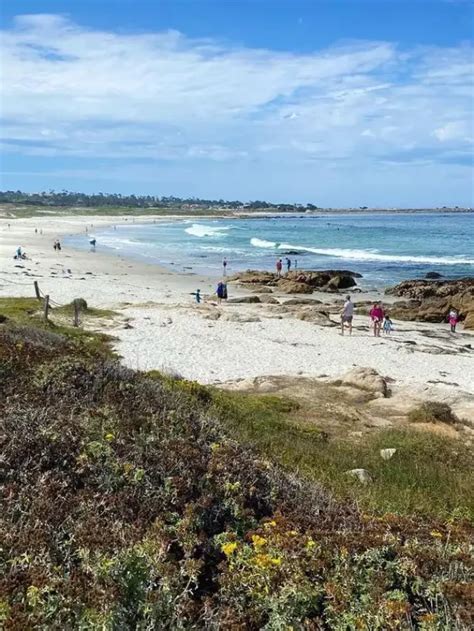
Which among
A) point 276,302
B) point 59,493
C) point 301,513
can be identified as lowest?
point 276,302

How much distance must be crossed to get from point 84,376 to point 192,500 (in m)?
2.77

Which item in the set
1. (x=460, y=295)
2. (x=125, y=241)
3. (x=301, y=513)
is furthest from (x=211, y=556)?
(x=125, y=241)

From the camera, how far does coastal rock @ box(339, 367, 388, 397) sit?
12.5 metres

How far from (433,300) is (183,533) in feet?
96.2

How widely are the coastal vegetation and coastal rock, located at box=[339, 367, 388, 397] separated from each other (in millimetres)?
6287

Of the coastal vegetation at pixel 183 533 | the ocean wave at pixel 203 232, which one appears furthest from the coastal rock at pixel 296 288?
the ocean wave at pixel 203 232

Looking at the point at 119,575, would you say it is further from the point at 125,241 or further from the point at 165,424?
the point at 125,241

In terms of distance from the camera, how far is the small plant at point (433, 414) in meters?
10.2

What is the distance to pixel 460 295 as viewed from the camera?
30.3 metres

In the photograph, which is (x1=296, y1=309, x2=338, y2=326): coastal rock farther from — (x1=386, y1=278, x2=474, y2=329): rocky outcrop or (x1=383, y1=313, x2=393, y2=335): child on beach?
(x1=386, y1=278, x2=474, y2=329): rocky outcrop

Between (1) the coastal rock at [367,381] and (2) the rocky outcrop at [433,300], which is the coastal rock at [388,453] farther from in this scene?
(2) the rocky outcrop at [433,300]

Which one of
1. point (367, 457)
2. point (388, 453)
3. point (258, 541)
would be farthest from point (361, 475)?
point (258, 541)

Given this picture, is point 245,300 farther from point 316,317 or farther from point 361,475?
point 361,475

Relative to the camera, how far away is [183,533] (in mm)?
3547
